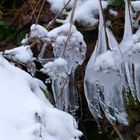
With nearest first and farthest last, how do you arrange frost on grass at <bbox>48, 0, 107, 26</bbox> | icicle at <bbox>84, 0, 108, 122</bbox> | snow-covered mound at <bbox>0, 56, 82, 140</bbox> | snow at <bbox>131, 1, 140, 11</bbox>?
snow-covered mound at <bbox>0, 56, 82, 140</bbox> < icicle at <bbox>84, 0, 108, 122</bbox> < snow at <bbox>131, 1, 140, 11</bbox> < frost on grass at <bbox>48, 0, 107, 26</bbox>

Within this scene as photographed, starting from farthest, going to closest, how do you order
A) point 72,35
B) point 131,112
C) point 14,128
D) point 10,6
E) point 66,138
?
point 10,6 → point 131,112 → point 72,35 → point 66,138 → point 14,128

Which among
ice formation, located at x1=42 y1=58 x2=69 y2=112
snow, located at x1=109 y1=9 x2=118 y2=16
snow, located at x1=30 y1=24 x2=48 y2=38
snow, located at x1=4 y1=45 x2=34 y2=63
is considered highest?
snow, located at x1=30 y1=24 x2=48 y2=38

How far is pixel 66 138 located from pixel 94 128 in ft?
3.36

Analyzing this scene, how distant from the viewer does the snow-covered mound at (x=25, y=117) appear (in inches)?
63.2

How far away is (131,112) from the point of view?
261cm

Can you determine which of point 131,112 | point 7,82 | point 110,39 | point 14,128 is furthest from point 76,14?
point 14,128

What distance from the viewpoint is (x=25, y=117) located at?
1669 millimetres

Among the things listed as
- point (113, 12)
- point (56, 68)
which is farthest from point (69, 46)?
point (113, 12)

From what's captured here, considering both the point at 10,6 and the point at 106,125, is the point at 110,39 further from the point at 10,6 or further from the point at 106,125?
the point at 10,6

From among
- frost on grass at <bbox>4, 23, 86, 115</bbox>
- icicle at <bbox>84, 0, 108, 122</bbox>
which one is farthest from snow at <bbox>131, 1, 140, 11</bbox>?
frost on grass at <bbox>4, 23, 86, 115</bbox>

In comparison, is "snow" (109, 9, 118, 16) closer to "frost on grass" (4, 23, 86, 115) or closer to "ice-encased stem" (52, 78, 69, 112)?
"frost on grass" (4, 23, 86, 115)

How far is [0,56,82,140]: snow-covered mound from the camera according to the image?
1.61 m

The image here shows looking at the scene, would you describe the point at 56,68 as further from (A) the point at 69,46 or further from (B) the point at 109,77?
(B) the point at 109,77

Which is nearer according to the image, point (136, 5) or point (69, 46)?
point (69, 46)
